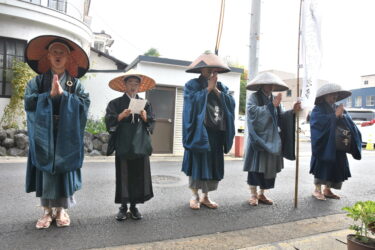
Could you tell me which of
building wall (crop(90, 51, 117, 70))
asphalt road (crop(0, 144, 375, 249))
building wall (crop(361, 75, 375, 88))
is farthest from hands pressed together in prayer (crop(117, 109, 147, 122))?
building wall (crop(361, 75, 375, 88))

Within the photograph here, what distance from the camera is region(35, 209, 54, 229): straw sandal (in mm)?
3621

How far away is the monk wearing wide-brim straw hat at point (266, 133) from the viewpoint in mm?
4586

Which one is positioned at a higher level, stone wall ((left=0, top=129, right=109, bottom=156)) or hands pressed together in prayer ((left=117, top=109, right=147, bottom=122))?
hands pressed together in prayer ((left=117, top=109, right=147, bottom=122))

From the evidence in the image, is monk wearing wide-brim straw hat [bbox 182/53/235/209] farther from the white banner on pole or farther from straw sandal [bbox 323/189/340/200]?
straw sandal [bbox 323/189/340/200]

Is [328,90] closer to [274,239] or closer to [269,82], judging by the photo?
[269,82]

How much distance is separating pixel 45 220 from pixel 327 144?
415 centimetres

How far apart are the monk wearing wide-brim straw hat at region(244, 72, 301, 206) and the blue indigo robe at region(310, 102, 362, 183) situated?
21.9 inches

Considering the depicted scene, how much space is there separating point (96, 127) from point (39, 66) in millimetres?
7311

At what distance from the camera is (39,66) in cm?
381

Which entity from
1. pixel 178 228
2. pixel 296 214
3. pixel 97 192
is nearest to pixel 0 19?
pixel 97 192

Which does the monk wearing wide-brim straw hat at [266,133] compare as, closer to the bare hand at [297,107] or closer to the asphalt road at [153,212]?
the bare hand at [297,107]

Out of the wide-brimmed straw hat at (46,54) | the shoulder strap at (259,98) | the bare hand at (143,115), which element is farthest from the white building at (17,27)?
the shoulder strap at (259,98)

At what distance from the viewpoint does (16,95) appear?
10352mm

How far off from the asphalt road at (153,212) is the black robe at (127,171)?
1.09ft
